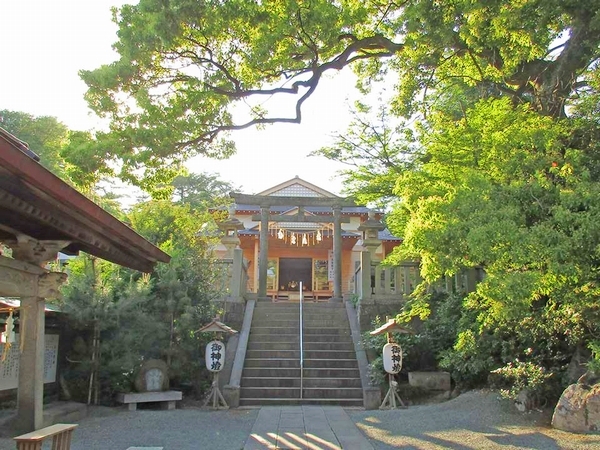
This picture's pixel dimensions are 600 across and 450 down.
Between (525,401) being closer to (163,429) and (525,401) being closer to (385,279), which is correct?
(163,429)

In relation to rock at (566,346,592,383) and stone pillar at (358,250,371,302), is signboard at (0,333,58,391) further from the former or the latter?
rock at (566,346,592,383)

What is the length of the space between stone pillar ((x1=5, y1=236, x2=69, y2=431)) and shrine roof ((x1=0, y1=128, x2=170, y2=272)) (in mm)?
141

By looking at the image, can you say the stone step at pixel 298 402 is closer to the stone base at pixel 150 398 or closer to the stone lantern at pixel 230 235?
the stone base at pixel 150 398

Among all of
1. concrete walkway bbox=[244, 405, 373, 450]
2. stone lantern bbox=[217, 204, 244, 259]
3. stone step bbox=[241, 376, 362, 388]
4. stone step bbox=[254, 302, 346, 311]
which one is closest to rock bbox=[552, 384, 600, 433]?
concrete walkway bbox=[244, 405, 373, 450]

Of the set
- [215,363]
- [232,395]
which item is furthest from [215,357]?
[232,395]

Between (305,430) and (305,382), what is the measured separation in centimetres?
325

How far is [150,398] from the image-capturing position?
9.95 meters

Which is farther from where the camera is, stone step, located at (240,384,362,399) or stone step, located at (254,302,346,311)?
stone step, located at (254,302,346,311)

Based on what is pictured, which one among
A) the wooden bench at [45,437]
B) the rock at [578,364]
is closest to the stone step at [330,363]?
the rock at [578,364]

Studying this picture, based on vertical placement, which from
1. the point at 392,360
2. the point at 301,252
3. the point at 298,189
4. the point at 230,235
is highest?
the point at 298,189

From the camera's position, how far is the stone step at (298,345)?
12.4 m

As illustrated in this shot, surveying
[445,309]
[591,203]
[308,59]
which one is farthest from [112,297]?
[591,203]

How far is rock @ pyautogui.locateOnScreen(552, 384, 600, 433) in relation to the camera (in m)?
6.90

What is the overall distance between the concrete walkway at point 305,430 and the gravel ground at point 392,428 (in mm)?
189
